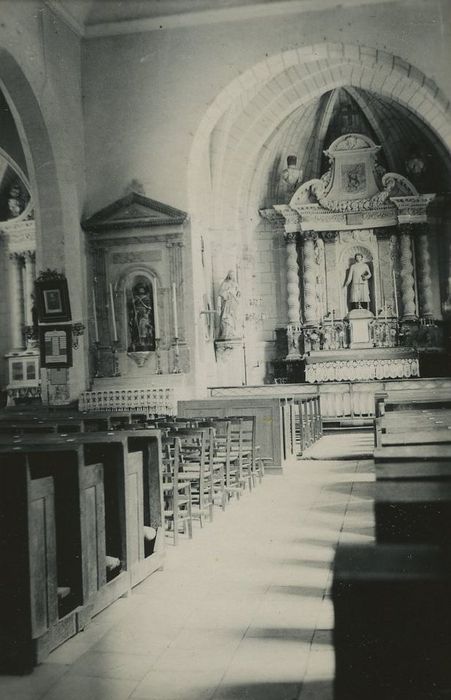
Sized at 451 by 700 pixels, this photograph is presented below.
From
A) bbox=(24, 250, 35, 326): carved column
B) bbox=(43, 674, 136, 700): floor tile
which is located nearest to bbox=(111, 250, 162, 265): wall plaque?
bbox=(24, 250, 35, 326): carved column

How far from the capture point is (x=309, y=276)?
17453mm

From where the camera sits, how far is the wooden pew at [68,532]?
9.69ft

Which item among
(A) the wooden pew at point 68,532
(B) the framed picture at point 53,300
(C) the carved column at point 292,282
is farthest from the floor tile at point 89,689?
(C) the carved column at point 292,282

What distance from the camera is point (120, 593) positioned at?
3.81 metres

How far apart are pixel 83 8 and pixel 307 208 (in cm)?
690

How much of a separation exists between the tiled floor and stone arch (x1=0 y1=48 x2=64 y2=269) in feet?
27.8

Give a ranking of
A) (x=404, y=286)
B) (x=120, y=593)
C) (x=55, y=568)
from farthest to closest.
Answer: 1. (x=404, y=286)
2. (x=120, y=593)
3. (x=55, y=568)

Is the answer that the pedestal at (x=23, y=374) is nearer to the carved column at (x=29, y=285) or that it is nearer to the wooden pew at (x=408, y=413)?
the carved column at (x=29, y=285)

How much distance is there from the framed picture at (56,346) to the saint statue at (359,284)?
7507 millimetres

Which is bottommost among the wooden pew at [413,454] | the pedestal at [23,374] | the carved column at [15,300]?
the wooden pew at [413,454]

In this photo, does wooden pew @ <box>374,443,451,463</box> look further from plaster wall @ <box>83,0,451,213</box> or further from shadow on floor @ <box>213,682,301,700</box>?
plaster wall @ <box>83,0,451,213</box>

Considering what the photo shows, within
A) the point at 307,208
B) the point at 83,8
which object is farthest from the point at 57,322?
the point at 307,208

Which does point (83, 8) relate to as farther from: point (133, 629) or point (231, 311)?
point (133, 629)

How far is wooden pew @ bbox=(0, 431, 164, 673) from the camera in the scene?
2953 mm
